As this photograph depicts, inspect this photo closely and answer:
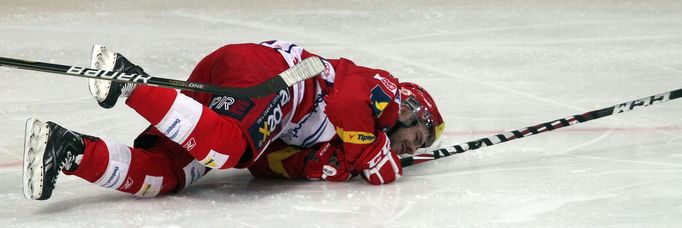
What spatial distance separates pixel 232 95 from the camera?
237cm

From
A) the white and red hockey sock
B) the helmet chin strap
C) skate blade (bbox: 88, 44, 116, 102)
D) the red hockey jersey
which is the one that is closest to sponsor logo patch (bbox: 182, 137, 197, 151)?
the white and red hockey sock

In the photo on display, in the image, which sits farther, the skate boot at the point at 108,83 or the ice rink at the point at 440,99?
the ice rink at the point at 440,99

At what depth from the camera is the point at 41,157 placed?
2.24 m

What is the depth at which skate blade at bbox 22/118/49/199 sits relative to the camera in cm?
224

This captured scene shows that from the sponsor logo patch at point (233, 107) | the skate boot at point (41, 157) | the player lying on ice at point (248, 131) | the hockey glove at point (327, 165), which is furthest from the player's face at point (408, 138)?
the skate boot at point (41, 157)

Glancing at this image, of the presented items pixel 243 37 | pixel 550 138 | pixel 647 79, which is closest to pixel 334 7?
pixel 243 37

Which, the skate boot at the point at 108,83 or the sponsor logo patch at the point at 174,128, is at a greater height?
the skate boot at the point at 108,83

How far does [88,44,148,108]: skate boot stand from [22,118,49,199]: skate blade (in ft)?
0.48

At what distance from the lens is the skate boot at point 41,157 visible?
2.24 metres

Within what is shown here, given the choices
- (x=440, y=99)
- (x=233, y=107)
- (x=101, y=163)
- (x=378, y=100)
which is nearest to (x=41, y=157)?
(x=101, y=163)

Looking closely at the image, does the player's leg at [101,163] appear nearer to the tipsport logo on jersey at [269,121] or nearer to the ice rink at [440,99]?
the ice rink at [440,99]

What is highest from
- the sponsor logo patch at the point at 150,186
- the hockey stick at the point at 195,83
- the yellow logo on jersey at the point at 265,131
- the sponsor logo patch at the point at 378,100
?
the hockey stick at the point at 195,83

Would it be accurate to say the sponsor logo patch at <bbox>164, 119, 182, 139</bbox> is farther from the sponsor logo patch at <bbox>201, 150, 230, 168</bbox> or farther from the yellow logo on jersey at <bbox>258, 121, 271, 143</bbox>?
the yellow logo on jersey at <bbox>258, 121, 271, 143</bbox>

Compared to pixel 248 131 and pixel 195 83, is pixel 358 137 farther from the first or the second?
pixel 195 83
